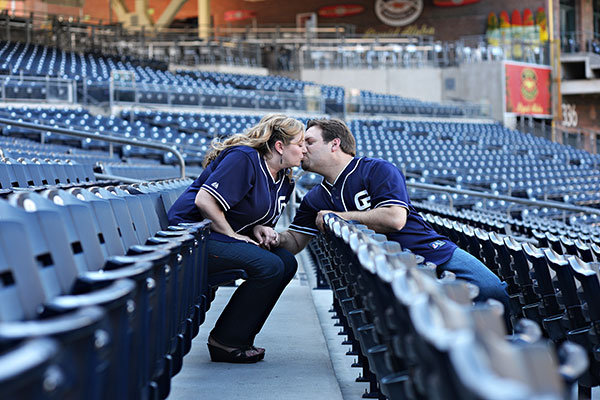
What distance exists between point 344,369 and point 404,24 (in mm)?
30089

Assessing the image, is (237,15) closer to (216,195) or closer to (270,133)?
(270,133)

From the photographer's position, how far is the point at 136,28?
101 ft

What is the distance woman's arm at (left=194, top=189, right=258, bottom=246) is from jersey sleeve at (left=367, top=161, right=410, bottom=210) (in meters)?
0.61

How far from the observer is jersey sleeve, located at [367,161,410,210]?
3.29 metres

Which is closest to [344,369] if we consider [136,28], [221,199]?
[221,199]

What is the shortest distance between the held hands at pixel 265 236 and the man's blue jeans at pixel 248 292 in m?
0.15

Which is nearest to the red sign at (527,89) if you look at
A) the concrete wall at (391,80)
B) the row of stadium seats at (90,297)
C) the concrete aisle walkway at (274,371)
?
the concrete wall at (391,80)

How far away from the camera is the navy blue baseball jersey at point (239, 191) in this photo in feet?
10.3

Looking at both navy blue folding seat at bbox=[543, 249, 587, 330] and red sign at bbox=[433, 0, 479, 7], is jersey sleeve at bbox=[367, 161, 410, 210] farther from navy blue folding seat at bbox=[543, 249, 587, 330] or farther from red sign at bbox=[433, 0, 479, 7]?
red sign at bbox=[433, 0, 479, 7]

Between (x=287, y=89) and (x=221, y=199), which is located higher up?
(x=287, y=89)

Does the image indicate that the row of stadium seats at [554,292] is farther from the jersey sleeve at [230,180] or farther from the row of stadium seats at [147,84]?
the row of stadium seats at [147,84]

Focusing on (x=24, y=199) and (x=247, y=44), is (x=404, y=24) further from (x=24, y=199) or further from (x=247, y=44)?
(x=24, y=199)

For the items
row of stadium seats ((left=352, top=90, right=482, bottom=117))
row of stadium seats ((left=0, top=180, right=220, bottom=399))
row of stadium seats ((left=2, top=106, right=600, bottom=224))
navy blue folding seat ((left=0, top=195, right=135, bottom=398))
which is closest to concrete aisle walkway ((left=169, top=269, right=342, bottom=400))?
row of stadium seats ((left=0, top=180, right=220, bottom=399))

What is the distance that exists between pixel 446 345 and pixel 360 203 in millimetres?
2500
